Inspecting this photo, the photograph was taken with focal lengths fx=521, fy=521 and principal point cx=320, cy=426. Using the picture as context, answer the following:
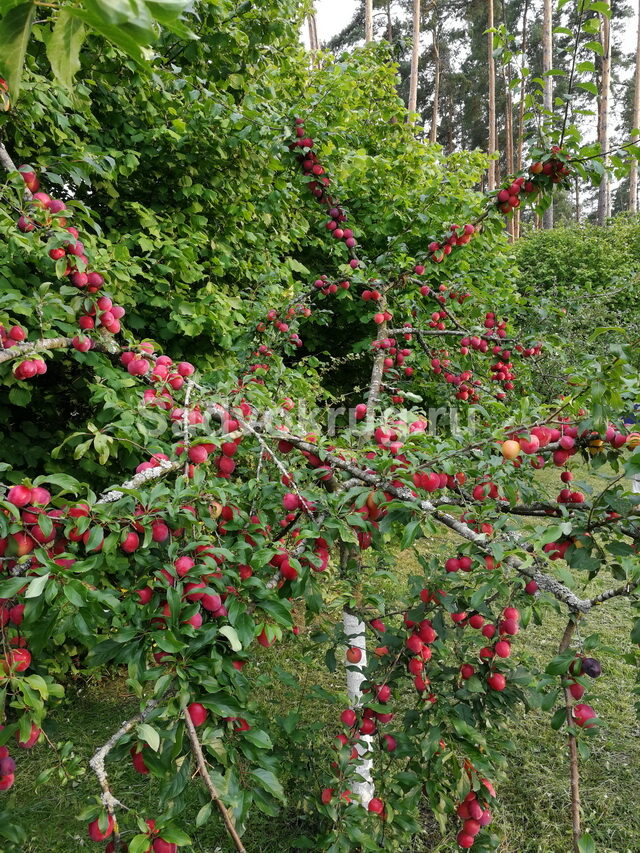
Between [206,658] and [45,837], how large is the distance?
6.05ft

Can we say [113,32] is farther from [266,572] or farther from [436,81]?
[436,81]

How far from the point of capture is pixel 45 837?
6.68 feet

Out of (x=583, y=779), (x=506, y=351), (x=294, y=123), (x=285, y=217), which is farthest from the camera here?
(x=285, y=217)

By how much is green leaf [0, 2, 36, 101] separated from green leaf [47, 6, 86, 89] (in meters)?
0.02

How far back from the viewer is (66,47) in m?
0.40

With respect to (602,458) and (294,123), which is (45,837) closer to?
(602,458)

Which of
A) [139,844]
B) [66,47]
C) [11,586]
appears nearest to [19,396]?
[11,586]

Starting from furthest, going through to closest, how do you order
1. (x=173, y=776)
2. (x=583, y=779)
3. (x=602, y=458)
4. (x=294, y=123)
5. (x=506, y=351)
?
(x=506, y=351) → (x=294, y=123) → (x=583, y=779) → (x=602, y=458) → (x=173, y=776)

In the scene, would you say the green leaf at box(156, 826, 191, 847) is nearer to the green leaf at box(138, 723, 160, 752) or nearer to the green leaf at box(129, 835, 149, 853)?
the green leaf at box(129, 835, 149, 853)

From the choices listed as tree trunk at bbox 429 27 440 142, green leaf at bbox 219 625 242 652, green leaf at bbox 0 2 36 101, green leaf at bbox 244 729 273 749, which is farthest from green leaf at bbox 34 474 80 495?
tree trunk at bbox 429 27 440 142

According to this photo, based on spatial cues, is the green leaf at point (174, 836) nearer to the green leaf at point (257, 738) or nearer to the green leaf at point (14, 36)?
the green leaf at point (257, 738)

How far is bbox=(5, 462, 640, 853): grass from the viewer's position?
1.99m

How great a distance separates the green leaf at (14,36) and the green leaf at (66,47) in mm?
19

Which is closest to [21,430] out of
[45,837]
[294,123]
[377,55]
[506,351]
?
[45,837]
